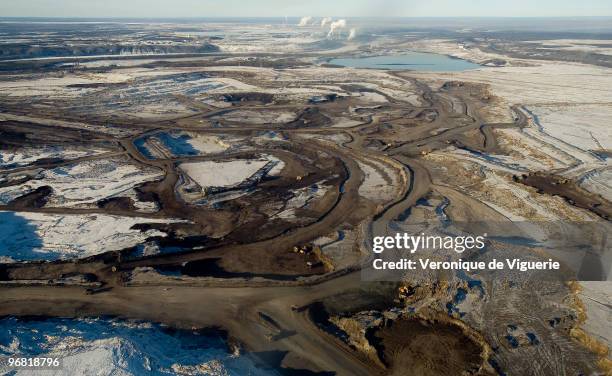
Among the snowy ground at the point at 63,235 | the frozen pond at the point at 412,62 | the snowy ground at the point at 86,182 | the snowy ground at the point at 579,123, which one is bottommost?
the snowy ground at the point at 63,235

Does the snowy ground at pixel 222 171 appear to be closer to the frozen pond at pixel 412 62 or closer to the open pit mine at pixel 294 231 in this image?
the open pit mine at pixel 294 231

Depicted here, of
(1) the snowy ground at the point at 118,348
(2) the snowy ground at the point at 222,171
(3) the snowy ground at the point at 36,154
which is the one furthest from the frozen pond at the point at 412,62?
(1) the snowy ground at the point at 118,348

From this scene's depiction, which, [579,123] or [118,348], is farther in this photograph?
[579,123]

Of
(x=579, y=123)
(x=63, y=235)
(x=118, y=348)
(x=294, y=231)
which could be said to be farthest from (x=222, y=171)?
(x=579, y=123)

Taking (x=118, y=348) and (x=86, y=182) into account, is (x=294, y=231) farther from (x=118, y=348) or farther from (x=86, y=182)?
(x=86, y=182)

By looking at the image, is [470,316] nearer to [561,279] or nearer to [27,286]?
[561,279]

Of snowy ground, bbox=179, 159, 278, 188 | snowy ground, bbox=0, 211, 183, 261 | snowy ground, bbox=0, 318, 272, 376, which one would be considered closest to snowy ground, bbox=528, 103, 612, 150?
snowy ground, bbox=179, 159, 278, 188

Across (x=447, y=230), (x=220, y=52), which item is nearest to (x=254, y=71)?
(x=220, y=52)
